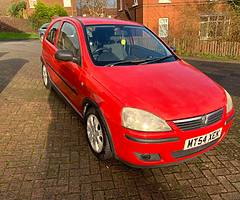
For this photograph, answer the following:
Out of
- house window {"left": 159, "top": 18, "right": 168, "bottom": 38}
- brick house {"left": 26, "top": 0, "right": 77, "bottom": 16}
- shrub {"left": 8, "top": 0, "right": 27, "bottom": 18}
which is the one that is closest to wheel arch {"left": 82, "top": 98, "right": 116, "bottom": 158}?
house window {"left": 159, "top": 18, "right": 168, "bottom": 38}

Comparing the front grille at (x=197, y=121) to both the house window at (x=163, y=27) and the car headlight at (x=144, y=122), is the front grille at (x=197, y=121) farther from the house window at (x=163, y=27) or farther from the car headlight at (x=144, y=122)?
the house window at (x=163, y=27)

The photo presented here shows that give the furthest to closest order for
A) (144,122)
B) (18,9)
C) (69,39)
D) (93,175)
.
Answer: (18,9) < (69,39) < (93,175) < (144,122)

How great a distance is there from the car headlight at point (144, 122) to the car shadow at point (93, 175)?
2.44 feet

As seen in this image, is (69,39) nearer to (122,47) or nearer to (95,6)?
(122,47)

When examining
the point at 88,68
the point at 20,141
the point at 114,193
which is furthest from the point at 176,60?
the point at 20,141

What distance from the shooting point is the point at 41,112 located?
477 centimetres

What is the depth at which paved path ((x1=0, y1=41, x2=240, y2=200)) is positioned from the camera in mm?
2663

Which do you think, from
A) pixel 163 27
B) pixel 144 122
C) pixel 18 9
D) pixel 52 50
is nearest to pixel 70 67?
pixel 52 50

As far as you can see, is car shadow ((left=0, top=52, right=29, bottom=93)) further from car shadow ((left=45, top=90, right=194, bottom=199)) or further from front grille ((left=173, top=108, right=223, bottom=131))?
front grille ((left=173, top=108, right=223, bottom=131))

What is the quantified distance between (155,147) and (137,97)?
564 millimetres

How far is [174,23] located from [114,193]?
64.3 feet

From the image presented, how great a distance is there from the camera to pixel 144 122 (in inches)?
97.5

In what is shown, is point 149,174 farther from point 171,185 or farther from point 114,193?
point 114,193

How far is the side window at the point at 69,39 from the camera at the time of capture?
376 centimetres
